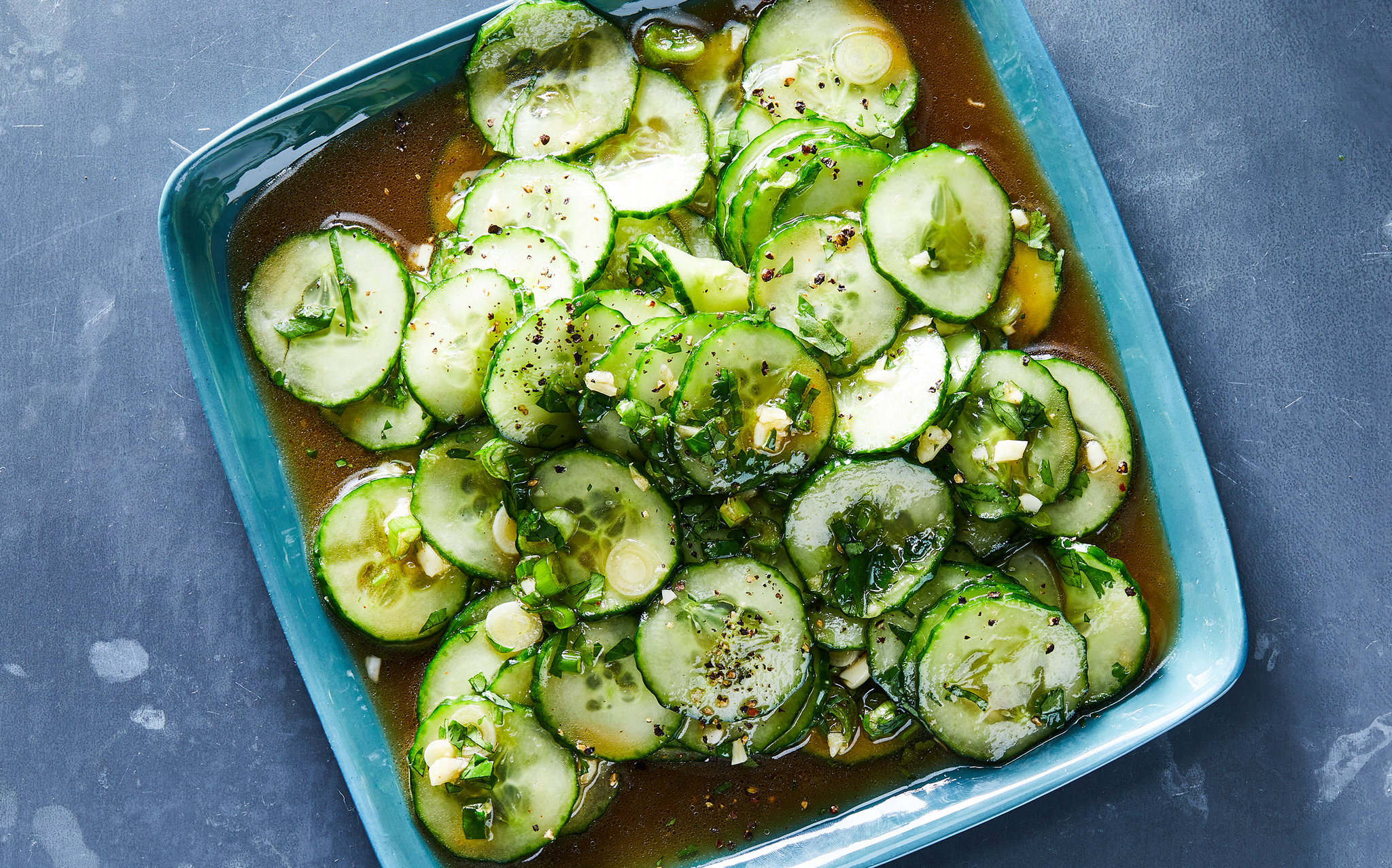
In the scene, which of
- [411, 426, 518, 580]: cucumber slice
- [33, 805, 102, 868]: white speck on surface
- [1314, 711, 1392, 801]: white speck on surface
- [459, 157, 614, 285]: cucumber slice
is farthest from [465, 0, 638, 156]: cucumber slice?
[1314, 711, 1392, 801]: white speck on surface

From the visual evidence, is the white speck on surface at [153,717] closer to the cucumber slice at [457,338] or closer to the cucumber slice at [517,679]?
the cucumber slice at [517,679]

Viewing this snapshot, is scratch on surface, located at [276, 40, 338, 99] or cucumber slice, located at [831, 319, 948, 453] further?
scratch on surface, located at [276, 40, 338, 99]

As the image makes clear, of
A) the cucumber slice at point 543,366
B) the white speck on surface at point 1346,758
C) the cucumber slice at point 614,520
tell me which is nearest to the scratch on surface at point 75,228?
the cucumber slice at point 543,366

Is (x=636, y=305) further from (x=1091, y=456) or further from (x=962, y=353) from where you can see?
(x=1091, y=456)

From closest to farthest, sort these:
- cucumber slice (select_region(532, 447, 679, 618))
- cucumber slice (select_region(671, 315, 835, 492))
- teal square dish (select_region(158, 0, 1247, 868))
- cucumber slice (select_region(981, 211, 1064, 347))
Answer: cucumber slice (select_region(671, 315, 835, 492)), cucumber slice (select_region(532, 447, 679, 618)), teal square dish (select_region(158, 0, 1247, 868)), cucumber slice (select_region(981, 211, 1064, 347))

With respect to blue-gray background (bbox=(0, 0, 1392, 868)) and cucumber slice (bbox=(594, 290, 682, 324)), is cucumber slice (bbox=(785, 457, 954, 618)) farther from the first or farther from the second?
blue-gray background (bbox=(0, 0, 1392, 868))
